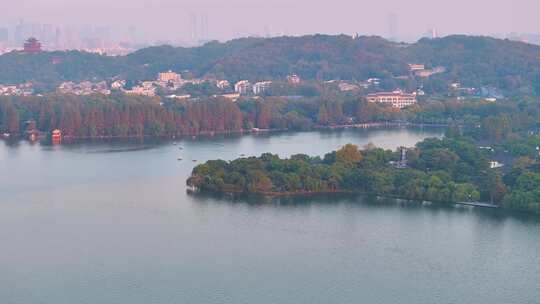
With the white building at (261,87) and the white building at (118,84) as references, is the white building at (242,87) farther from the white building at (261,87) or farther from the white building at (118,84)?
the white building at (118,84)

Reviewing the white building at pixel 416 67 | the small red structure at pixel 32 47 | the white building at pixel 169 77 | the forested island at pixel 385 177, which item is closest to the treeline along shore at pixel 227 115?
the forested island at pixel 385 177

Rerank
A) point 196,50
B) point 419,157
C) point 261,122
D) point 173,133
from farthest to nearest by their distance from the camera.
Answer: point 196,50 < point 261,122 < point 173,133 < point 419,157

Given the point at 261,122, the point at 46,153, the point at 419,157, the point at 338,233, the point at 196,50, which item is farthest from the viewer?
the point at 196,50

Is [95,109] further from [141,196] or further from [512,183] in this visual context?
[512,183]

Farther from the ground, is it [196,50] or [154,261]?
[196,50]

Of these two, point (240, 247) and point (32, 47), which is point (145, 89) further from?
point (240, 247)

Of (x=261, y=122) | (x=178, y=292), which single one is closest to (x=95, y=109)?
(x=261, y=122)

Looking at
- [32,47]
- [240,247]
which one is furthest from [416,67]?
[240,247]
